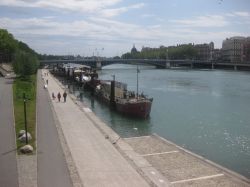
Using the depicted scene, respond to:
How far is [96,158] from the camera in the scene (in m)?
22.2

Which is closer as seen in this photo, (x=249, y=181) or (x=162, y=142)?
(x=249, y=181)

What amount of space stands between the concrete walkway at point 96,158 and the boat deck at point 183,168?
58.8 inches

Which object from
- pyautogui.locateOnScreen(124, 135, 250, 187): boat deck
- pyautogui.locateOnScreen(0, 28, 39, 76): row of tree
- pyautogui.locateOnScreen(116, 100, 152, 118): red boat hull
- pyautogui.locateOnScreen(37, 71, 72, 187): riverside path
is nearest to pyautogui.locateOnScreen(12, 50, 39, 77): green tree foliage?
pyautogui.locateOnScreen(0, 28, 39, 76): row of tree

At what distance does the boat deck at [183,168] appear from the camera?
63.0ft

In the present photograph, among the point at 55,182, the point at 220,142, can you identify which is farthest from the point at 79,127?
the point at 55,182

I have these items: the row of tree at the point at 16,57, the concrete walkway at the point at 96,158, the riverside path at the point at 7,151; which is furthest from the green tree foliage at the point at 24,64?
the concrete walkway at the point at 96,158

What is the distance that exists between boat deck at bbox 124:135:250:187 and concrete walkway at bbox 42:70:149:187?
1.49 metres

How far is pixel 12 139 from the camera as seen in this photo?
25.1 metres

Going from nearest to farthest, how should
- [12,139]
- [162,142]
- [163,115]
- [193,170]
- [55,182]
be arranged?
[55,182]
[193,170]
[12,139]
[162,142]
[163,115]

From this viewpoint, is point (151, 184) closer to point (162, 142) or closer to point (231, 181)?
point (231, 181)

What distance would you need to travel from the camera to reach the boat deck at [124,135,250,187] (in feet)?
63.0

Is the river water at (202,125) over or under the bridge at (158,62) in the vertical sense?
under

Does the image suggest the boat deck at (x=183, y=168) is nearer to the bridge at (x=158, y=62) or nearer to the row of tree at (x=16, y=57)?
the row of tree at (x=16, y=57)

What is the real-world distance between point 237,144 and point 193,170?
40.8 ft
